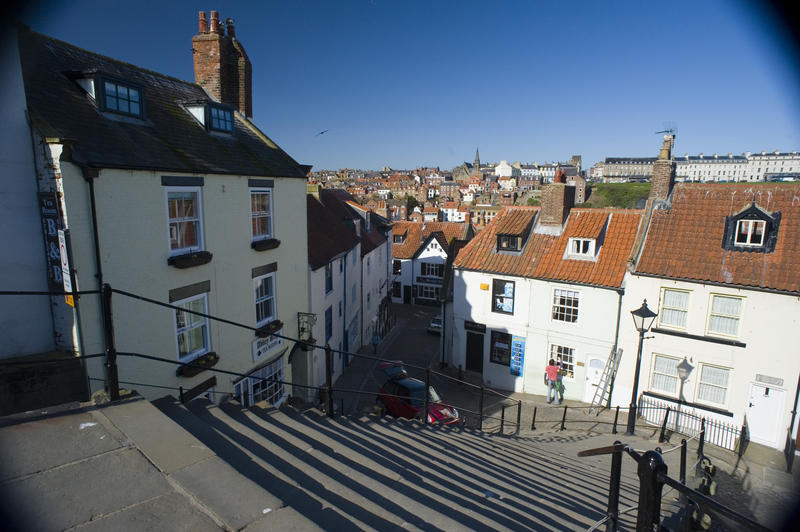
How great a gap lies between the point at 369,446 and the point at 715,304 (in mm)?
14133

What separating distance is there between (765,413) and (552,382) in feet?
21.9

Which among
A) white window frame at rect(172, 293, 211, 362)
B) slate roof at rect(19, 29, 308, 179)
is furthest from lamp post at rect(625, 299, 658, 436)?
white window frame at rect(172, 293, 211, 362)

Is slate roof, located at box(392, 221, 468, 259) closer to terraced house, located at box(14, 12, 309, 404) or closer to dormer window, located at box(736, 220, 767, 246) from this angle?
dormer window, located at box(736, 220, 767, 246)

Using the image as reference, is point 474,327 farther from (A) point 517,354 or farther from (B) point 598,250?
(B) point 598,250

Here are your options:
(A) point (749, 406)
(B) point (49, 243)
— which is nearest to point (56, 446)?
(B) point (49, 243)

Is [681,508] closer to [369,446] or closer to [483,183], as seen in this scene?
[369,446]

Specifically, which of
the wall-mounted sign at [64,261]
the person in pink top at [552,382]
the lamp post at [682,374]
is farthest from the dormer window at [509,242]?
the wall-mounted sign at [64,261]

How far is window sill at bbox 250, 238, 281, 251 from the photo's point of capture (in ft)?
38.2

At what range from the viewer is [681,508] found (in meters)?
5.89

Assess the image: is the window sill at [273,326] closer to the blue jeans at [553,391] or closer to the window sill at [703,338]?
the blue jeans at [553,391]

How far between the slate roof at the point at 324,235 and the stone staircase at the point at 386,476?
30.0 feet

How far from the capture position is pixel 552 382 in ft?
56.7

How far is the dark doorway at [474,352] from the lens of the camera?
19766mm

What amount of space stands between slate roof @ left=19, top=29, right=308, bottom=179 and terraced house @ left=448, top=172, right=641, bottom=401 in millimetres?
10349
